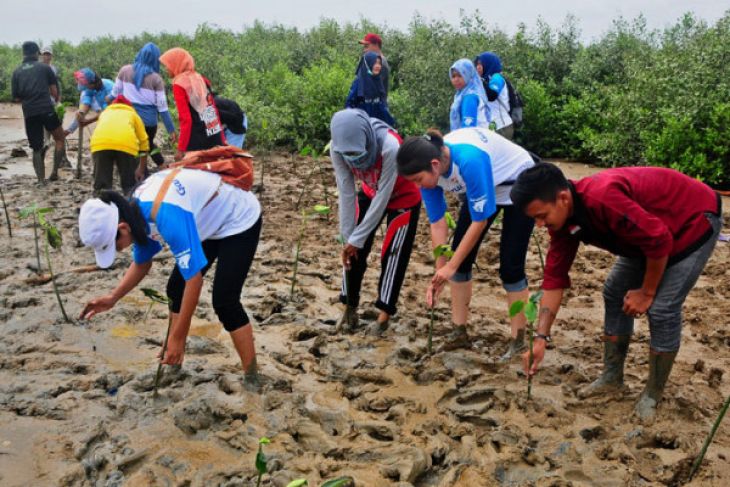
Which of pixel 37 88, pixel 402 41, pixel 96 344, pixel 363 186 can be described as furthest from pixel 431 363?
pixel 402 41

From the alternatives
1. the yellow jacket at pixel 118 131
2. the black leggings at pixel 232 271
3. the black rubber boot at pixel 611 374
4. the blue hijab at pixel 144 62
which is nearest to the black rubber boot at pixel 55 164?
the blue hijab at pixel 144 62

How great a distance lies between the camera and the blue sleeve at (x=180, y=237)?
2.94 meters

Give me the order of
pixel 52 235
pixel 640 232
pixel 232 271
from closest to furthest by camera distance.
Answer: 1. pixel 640 232
2. pixel 232 271
3. pixel 52 235

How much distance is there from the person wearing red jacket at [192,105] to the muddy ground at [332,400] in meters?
1.32

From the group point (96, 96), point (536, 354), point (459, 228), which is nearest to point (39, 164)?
point (96, 96)

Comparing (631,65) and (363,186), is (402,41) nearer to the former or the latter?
(631,65)

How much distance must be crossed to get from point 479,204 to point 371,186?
784 mm

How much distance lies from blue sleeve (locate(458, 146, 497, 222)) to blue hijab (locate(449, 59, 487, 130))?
279 centimetres

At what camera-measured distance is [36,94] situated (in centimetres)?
851

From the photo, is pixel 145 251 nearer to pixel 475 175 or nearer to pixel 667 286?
pixel 475 175

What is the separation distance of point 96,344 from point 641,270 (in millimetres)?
3138

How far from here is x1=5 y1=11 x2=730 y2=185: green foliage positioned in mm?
8344

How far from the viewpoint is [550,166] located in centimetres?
285

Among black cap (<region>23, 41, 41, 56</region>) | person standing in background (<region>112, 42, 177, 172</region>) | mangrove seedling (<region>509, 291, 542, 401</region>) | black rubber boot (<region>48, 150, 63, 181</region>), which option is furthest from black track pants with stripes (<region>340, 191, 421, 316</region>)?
black cap (<region>23, 41, 41, 56</region>)
